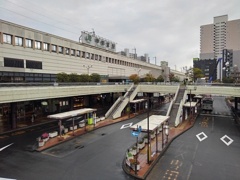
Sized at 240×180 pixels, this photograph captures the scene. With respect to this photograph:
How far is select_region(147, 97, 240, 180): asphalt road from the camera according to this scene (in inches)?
592

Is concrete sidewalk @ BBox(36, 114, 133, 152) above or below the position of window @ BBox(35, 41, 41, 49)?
below

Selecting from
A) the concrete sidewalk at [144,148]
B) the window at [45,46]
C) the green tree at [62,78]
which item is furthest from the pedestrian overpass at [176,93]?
the window at [45,46]

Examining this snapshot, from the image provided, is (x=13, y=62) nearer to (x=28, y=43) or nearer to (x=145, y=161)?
(x=28, y=43)

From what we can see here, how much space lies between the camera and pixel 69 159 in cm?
1795

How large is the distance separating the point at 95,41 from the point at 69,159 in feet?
176

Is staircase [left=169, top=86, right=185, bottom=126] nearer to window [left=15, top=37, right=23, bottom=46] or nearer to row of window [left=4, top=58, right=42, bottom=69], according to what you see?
row of window [left=4, top=58, right=42, bottom=69]

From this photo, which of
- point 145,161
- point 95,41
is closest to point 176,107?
point 145,161

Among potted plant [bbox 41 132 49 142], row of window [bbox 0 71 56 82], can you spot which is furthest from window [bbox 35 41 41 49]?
potted plant [bbox 41 132 49 142]

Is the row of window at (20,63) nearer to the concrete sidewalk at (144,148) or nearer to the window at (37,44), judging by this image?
the window at (37,44)

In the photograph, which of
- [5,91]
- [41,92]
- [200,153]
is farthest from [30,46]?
[200,153]

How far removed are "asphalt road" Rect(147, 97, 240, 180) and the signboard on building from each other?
153 ft

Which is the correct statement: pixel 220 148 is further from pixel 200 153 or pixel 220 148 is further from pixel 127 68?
pixel 127 68

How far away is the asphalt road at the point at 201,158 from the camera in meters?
15.0

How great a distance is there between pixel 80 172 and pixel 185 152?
11498 millimetres
